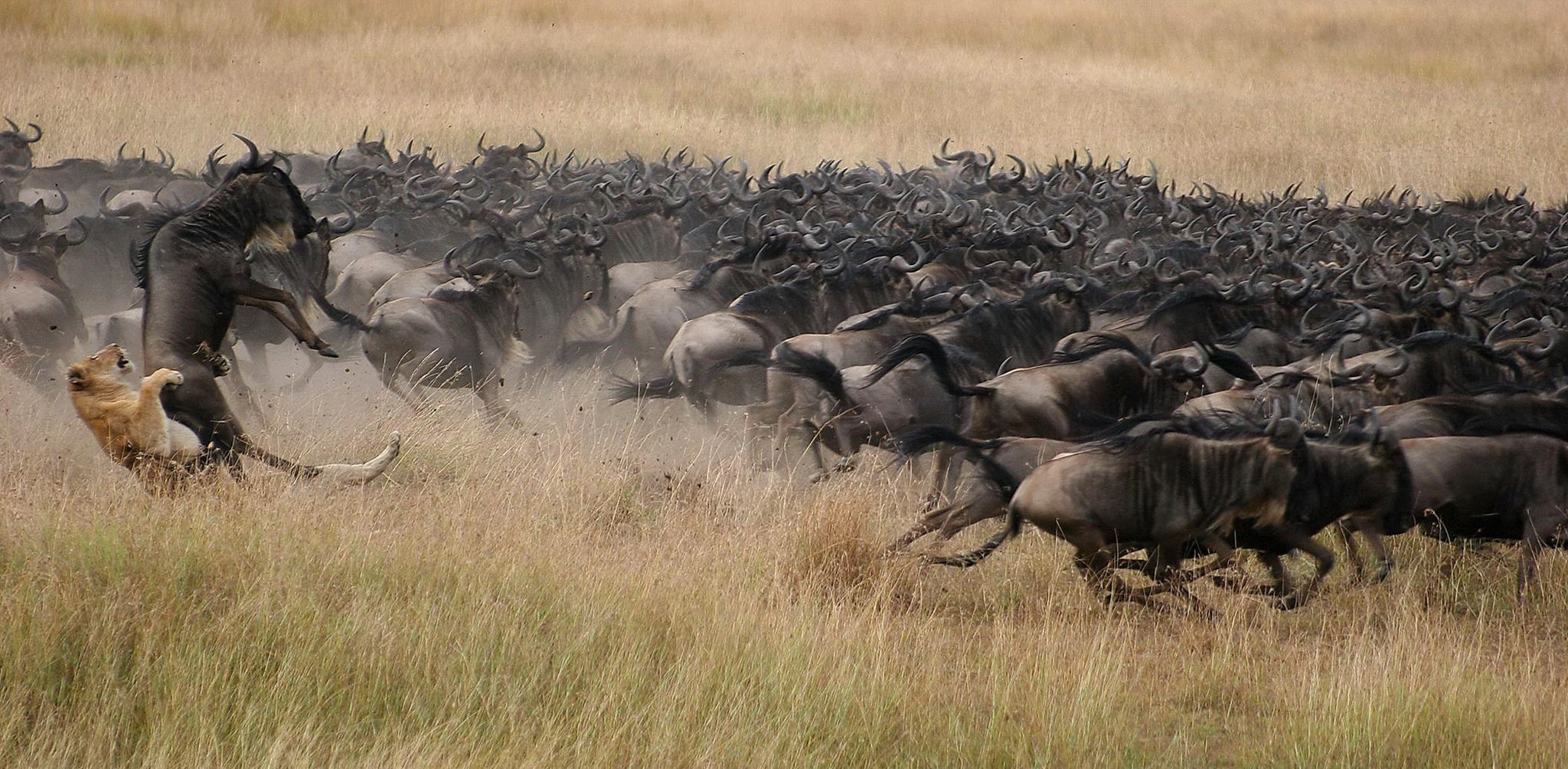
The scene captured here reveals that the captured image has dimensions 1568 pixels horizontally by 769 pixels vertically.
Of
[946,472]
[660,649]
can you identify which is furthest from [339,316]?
[660,649]

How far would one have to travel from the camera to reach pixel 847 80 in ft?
93.8

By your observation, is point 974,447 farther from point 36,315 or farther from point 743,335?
point 36,315

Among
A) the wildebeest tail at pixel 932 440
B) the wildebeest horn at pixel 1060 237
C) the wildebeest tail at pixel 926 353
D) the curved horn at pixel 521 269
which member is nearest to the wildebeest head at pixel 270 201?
the curved horn at pixel 521 269

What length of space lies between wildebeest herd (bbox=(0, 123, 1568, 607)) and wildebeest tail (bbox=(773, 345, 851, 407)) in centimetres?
3

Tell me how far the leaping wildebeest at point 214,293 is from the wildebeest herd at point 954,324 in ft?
0.05

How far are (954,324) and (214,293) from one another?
4.10 meters

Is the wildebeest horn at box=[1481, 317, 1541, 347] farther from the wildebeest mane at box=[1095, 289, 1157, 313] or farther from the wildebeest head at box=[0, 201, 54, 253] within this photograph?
the wildebeest head at box=[0, 201, 54, 253]

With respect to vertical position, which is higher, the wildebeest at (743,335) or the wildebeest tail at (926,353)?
the wildebeest tail at (926,353)

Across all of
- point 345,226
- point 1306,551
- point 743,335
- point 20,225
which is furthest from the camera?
point 20,225

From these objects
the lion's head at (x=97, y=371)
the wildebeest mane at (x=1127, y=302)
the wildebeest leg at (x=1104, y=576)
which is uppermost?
the wildebeest mane at (x=1127, y=302)

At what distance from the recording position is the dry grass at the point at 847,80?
72.5 feet

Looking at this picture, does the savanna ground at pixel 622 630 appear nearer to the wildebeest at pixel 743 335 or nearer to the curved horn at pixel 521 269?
the wildebeest at pixel 743 335

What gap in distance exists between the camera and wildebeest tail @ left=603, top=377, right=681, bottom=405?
322 inches

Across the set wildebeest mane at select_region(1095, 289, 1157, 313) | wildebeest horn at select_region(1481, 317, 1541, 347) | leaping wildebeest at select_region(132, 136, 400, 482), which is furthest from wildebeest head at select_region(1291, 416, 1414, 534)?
leaping wildebeest at select_region(132, 136, 400, 482)
